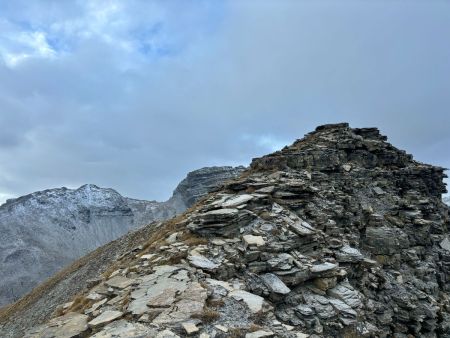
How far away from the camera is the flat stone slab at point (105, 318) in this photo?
13391 millimetres

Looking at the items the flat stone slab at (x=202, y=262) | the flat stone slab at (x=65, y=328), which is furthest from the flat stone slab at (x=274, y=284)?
the flat stone slab at (x=65, y=328)

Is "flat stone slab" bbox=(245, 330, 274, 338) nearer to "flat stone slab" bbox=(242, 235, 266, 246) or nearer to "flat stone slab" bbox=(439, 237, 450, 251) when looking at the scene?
"flat stone slab" bbox=(242, 235, 266, 246)

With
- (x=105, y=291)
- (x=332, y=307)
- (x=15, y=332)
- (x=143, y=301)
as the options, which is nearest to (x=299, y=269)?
(x=332, y=307)

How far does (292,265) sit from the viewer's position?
18469mm

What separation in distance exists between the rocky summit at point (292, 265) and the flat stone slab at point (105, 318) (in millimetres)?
48

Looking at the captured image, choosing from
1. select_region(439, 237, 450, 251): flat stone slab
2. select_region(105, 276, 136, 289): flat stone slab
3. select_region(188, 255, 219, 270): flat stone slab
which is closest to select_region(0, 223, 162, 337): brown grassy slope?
select_region(105, 276, 136, 289): flat stone slab

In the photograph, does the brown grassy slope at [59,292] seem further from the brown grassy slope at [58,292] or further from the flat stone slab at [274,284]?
the flat stone slab at [274,284]

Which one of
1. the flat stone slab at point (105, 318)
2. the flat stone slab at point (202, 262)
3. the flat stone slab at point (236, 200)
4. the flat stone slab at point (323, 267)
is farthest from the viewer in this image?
the flat stone slab at point (236, 200)

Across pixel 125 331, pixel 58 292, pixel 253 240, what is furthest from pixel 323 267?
pixel 58 292

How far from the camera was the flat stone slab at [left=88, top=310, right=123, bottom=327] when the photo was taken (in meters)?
13.4

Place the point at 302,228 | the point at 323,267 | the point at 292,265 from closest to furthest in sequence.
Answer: the point at 292,265 → the point at 323,267 → the point at 302,228

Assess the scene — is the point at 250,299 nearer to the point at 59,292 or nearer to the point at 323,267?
the point at 323,267

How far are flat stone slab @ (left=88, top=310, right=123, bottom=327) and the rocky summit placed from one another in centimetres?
5

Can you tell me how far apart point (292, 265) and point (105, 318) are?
31.3 feet
